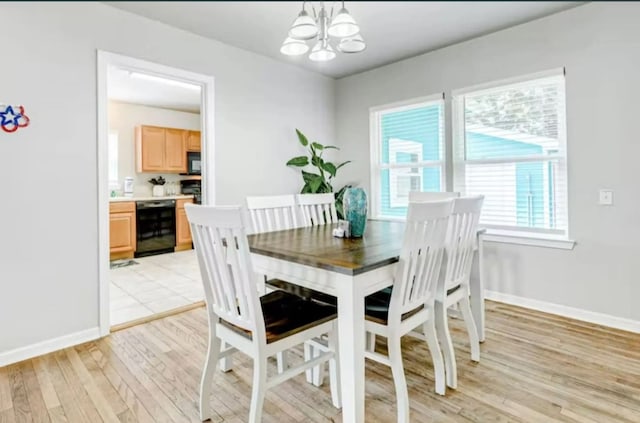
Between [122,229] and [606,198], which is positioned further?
[122,229]

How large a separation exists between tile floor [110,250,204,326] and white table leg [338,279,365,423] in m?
2.09

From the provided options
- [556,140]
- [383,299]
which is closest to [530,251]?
[556,140]

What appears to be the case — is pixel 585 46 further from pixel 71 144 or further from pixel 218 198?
pixel 71 144

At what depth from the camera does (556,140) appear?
2.80 metres

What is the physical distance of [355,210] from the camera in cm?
201

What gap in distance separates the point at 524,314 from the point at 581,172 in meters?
1.16

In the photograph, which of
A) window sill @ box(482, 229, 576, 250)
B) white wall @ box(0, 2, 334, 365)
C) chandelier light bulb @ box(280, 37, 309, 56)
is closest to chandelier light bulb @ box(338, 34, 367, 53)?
chandelier light bulb @ box(280, 37, 309, 56)

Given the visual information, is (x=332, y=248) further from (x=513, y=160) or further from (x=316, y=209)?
(x=513, y=160)

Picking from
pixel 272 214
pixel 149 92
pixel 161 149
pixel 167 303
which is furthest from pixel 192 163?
pixel 272 214

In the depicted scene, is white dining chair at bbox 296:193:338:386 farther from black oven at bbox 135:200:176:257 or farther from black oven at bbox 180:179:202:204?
black oven at bbox 180:179:202:204

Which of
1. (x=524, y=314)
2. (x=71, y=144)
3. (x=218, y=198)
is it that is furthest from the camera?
(x=218, y=198)

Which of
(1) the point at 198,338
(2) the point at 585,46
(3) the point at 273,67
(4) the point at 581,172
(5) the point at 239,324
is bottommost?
(1) the point at 198,338

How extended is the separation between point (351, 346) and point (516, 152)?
2464mm

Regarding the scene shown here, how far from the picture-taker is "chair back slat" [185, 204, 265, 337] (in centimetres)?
133
